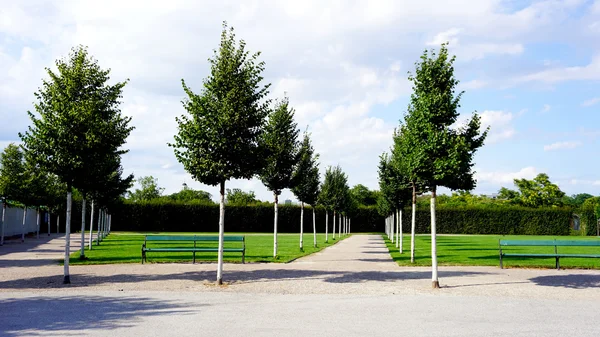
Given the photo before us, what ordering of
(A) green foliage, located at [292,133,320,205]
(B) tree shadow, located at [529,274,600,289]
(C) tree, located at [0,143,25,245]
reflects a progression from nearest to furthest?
1. (B) tree shadow, located at [529,274,600,289]
2. (A) green foliage, located at [292,133,320,205]
3. (C) tree, located at [0,143,25,245]

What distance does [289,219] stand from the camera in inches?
2483

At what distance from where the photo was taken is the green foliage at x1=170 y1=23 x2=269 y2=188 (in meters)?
14.3

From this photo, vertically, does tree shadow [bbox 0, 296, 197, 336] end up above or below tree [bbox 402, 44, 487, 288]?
below

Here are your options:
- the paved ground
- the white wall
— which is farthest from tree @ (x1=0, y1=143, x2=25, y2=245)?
the paved ground

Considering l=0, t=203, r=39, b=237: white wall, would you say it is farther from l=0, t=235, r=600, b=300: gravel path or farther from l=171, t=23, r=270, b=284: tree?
l=171, t=23, r=270, b=284: tree

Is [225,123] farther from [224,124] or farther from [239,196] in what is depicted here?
[239,196]

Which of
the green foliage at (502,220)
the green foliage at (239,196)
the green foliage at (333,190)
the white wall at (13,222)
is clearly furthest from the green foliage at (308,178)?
the green foliage at (239,196)

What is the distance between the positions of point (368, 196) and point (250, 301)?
8776 centimetres

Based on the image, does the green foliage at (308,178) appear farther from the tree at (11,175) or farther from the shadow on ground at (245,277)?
the tree at (11,175)

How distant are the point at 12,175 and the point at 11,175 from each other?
2.7 inches

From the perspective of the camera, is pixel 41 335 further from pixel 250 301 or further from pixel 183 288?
pixel 183 288

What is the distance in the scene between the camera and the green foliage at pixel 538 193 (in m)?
86.6

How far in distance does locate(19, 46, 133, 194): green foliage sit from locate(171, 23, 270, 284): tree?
6.99 ft

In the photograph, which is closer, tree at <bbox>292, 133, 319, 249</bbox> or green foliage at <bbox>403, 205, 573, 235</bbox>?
tree at <bbox>292, 133, 319, 249</bbox>
